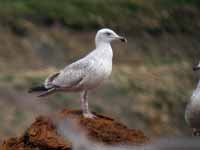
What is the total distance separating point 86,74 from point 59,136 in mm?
639

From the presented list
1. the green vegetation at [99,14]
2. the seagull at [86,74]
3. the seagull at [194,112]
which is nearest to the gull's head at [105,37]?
the seagull at [86,74]

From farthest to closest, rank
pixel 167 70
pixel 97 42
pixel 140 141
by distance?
pixel 167 70 → pixel 97 42 → pixel 140 141

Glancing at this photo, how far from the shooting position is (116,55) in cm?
1337

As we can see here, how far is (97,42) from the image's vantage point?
16.6ft

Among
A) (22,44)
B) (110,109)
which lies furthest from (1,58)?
(110,109)

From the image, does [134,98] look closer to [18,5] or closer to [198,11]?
[198,11]

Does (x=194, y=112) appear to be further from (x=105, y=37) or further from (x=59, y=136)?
(x=59, y=136)

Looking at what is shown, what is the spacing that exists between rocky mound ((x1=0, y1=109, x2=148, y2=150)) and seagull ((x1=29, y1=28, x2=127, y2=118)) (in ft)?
0.51

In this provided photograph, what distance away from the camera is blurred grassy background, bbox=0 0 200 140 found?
11281 millimetres

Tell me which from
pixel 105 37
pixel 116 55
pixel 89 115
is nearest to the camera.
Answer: pixel 89 115

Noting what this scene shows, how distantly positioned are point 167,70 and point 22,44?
2.49 meters

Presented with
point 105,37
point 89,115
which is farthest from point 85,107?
point 105,37

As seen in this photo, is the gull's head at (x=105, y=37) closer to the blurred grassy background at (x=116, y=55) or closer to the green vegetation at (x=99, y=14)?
the blurred grassy background at (x=116, y=55)

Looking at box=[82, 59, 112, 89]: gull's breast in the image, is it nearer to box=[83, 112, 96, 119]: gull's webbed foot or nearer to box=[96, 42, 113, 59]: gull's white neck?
box=[96, 42, 113, 59]: gull's white neck
